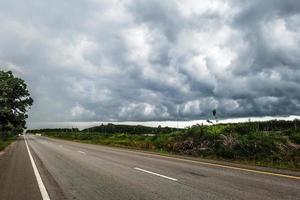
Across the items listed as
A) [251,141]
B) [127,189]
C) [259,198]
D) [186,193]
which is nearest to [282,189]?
[259,198]

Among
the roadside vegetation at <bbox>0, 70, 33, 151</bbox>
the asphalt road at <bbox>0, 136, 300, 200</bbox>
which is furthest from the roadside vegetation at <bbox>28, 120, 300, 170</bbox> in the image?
the roadside vegetation at <bbox>0, 70, 33, 151</bbox>

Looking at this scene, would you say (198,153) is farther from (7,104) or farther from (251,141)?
(7,104)

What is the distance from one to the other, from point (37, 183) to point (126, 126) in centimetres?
13098

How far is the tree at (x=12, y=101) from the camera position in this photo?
68438 millimetres

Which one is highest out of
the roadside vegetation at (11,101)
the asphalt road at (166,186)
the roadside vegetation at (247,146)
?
the roadside vegetation at (11,101)

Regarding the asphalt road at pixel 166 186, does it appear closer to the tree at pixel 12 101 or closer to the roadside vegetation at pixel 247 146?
the roadside vegetation at pixel 247 146

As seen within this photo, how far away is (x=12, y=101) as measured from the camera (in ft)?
237

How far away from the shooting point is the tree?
225 ft

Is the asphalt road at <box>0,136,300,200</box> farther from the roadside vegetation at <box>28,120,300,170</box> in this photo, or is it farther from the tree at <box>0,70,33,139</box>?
the tree at <box>0,70,33,139</box>

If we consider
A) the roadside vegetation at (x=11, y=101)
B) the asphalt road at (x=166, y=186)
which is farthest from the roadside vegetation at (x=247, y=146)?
the roadside vegetation at (x=11, y=101)

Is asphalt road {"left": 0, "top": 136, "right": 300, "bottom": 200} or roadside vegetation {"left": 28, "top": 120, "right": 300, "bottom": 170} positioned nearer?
asphalt road {"left": 0, "top": 136, "right": 300, "bottom": 200}

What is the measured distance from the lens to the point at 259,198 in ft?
25.2

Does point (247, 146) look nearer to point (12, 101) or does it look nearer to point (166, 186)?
point (166, 186)

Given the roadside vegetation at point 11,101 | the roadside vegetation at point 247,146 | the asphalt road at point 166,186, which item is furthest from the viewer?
the roadside vegetation at point 11,101
